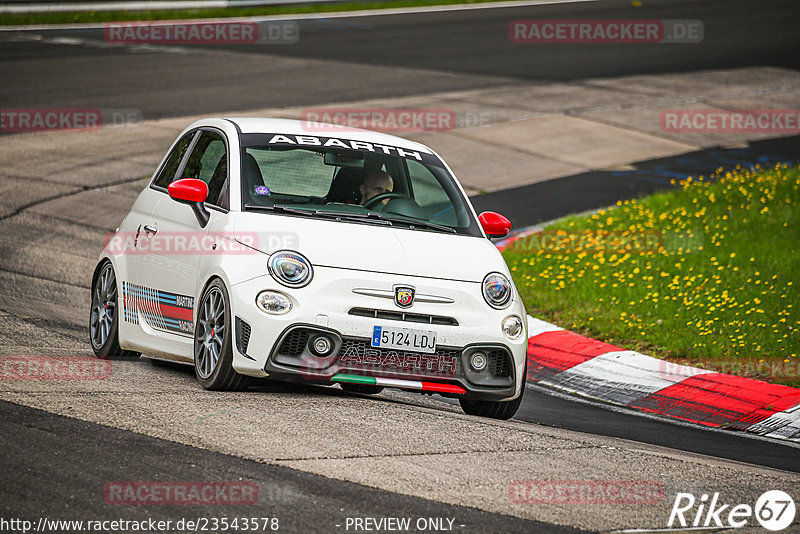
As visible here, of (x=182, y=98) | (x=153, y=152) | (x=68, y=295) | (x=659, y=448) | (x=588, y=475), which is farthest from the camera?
(x=182, y=98)

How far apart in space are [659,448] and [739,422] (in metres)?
1.22

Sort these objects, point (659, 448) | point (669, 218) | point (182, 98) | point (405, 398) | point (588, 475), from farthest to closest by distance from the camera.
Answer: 1. point (182, 98)
2. point (669, 218)
3. point (405, 398)
4. point (659, 448)
5. point (588, 475)

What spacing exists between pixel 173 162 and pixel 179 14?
23.5 meters

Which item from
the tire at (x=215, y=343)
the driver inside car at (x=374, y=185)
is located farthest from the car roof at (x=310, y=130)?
the tire at (x=215, y=343)

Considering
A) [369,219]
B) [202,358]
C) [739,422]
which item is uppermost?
[369,219]

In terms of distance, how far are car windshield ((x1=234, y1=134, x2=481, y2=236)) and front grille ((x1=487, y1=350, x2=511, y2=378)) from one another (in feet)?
3.20

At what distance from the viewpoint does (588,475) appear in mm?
5879

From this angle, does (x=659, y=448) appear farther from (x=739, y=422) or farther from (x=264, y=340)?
(x=264, y=340)

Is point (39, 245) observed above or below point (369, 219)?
below

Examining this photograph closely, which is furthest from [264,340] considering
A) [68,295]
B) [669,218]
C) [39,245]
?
[669,218]

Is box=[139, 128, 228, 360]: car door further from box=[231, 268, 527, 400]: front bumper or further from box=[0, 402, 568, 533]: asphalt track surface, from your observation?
box=[0, 402, 568, 533]: asphalt track surface

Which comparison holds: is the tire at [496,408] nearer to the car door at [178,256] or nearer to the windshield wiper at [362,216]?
the windshield wiper at [362,216]

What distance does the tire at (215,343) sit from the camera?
22.6 ft

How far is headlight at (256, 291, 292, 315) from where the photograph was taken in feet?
22.1
